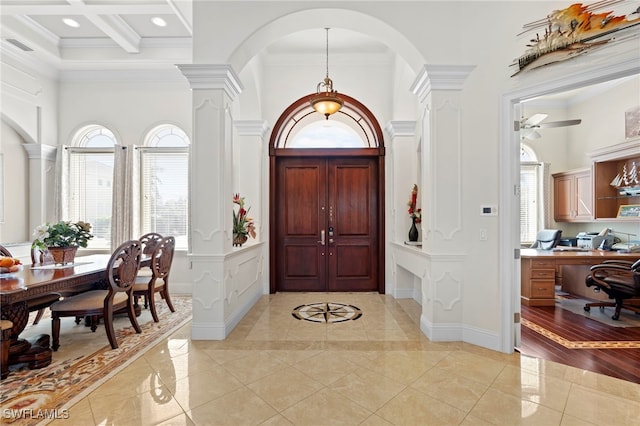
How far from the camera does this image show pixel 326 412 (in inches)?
85.1

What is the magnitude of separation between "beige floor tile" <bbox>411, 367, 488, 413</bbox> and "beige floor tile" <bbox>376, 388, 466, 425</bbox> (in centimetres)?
8

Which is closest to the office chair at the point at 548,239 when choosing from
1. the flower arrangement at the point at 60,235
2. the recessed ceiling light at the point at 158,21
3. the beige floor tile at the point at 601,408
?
the beige floor tile at the point at 601,408

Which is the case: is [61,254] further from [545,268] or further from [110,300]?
[545,268]

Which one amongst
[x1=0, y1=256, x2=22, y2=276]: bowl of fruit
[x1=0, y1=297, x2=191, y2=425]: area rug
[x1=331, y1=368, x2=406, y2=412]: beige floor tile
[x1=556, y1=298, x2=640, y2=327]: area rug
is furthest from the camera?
[x1=556, y1=298, x2=640, y2=327]: area rug

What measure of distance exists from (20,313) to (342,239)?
4.34 metres

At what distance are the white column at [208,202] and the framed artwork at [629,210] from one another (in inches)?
275

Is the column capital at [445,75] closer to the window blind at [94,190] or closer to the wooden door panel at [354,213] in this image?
the wooden door panel at [354,213]

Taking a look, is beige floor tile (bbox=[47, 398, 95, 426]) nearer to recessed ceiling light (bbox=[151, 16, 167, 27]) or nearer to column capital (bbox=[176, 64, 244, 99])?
column capital (bbox=[176, 64, 244, 99])

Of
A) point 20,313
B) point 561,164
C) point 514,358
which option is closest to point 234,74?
point 20,313

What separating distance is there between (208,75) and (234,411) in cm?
325

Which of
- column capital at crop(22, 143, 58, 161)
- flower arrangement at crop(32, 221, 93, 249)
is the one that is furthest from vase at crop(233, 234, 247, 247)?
column capital at crop(22, 143, 58, 161)

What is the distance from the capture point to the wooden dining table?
2701mm

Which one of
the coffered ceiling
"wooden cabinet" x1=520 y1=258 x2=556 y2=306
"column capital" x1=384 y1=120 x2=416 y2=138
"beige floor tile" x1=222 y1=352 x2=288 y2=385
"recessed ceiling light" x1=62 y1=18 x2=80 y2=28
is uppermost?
"recessed ceiling light" x1=62 y1=18 x2=80 y2=28

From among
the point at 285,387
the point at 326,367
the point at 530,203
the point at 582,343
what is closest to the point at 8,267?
the point at 285,387
